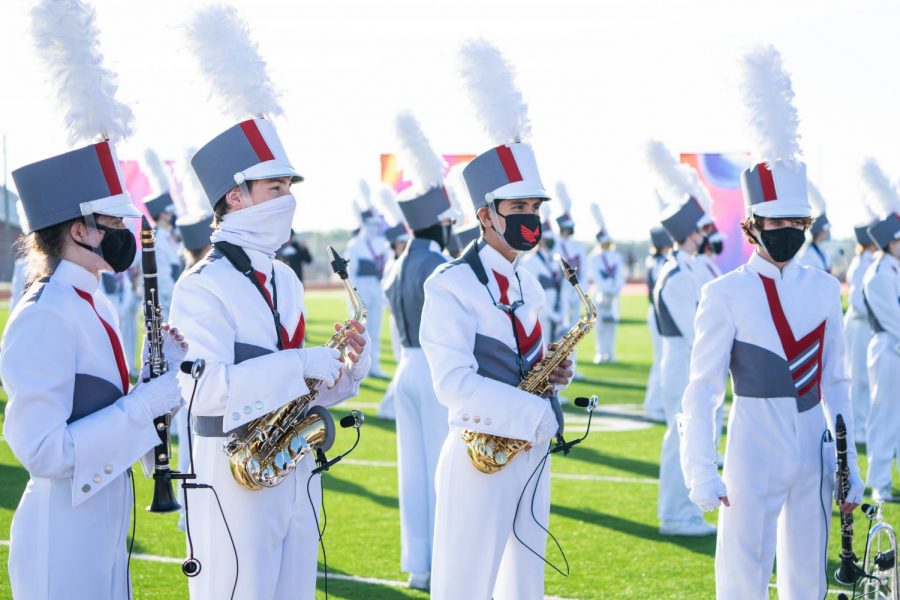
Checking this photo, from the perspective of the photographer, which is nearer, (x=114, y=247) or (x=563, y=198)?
(x=114, y=247)

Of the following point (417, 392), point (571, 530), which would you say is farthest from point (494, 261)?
point (571, 530)

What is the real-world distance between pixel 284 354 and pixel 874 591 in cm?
287

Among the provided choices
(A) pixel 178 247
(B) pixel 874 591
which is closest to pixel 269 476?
(B) pixel 874 591

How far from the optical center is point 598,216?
Result: 2388 centimetres

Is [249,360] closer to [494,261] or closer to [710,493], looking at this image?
[494,261]

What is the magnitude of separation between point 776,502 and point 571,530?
3.61 metres

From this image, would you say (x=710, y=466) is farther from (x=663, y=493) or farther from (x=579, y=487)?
(x=579, y=487)

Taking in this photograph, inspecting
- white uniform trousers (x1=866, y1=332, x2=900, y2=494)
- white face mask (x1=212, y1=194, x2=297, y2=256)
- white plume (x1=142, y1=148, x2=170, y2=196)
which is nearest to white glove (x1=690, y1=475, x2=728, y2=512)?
white face mask (x1=212, y1=194, x2=297, y2=256)

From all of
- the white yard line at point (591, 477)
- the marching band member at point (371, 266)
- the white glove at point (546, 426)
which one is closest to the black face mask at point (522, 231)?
the white glove at point (546, 426)

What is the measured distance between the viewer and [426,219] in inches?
299

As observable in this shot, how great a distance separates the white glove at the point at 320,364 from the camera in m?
4.18

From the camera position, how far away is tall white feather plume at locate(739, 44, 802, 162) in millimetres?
5234

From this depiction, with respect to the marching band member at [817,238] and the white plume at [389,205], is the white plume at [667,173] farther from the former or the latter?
the marching band member at [817,238]

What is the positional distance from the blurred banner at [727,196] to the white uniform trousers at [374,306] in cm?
828
